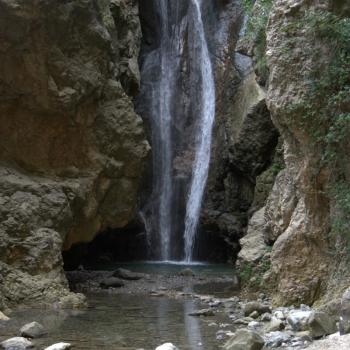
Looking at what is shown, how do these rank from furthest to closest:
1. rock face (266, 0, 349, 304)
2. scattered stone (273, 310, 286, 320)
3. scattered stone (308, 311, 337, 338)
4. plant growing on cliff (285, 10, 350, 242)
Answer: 1. rock face (266, 0, 349, 304)
2. plant growing on cliff (285, 10, 350, 242)
3. scattered stone (273, 310, 286, 320)
4. scattered stone (308, 311, 337, 338)

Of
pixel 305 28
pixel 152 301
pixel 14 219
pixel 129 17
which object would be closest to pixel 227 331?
pixel 152 301

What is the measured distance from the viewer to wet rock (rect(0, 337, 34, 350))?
277 inches

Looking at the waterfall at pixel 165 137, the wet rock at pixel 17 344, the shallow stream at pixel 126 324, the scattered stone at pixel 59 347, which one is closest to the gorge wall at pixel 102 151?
the shallow stream at pixel 126 324

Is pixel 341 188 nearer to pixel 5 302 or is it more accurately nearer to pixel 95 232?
pixel 5 302

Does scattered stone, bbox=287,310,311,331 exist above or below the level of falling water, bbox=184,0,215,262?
below

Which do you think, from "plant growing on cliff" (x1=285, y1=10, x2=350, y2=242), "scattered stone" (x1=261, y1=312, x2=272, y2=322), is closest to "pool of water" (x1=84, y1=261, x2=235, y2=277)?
"scattered stone" (x1=261, y1=312, x2=272, y2=322)

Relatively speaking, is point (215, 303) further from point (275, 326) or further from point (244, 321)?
point (275, 326)

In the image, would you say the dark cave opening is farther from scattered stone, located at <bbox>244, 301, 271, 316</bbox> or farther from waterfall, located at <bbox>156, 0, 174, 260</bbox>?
scattered stone, located at <bbox>244, 301, 271, 316</bbox>

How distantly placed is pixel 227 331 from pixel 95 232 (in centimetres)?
784

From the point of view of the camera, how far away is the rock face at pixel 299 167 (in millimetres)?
9094

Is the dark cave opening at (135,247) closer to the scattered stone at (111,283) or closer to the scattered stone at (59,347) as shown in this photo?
the scattered stone at (111,283)

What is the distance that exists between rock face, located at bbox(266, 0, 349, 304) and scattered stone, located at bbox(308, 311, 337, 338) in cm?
176

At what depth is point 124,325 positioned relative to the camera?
352 inches

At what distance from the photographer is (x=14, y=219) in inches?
469
